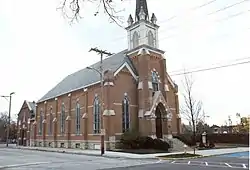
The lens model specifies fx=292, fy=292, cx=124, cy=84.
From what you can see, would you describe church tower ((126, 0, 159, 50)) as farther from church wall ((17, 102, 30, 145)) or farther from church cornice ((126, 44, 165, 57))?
church wall ((17, 102, 30, 145))

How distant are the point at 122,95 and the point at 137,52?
6418 millimetres

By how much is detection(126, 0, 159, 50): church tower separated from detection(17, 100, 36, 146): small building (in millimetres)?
28378

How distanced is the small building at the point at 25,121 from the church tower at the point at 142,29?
93.1 feet

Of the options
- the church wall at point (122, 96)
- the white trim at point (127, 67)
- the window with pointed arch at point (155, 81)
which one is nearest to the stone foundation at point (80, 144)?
the church wall at point (122, 96)

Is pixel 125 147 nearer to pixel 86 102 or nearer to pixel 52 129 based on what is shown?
pixel 86 102

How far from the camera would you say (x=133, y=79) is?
3788 centimetres

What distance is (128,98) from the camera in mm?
36781

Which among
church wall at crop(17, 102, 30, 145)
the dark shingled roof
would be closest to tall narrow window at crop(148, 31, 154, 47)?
the dark shingled roof

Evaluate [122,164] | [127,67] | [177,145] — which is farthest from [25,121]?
[122,164]

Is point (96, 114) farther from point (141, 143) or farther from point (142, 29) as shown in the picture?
point (142, 29)

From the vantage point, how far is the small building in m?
57.9

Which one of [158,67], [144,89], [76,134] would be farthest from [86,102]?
[158,67]

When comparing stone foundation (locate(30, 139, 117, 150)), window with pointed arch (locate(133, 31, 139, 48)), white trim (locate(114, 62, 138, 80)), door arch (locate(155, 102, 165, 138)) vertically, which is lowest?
stone foundation (locate(30, 139, 117, 150))

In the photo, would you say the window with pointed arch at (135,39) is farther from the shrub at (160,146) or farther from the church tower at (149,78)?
the shrub at (160,146)
